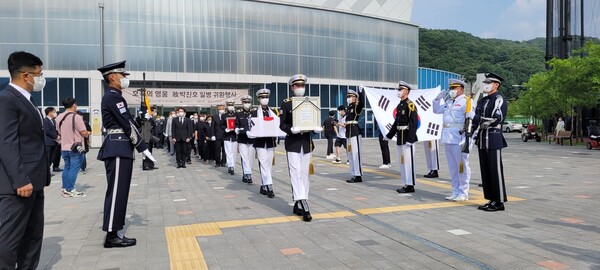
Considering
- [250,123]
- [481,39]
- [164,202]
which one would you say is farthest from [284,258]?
[481,39]

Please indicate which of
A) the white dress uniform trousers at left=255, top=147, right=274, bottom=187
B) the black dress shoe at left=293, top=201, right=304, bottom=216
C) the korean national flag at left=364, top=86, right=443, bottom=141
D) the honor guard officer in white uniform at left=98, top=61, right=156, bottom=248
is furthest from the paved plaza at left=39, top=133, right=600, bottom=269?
the korean national flag at left=364, top=86, right=443, bottom=141

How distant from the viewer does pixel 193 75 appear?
3628cm

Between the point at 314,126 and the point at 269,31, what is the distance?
111ft

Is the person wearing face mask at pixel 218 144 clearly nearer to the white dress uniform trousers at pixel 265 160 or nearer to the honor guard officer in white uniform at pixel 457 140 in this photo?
the white dress uniform trousers at pixel 265 160

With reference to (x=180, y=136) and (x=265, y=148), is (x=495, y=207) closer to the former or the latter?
(x=265, y=148)

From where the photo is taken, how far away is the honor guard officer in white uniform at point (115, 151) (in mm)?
5395

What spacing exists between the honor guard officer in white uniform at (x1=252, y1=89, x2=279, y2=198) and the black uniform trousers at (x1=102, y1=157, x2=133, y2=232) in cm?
390

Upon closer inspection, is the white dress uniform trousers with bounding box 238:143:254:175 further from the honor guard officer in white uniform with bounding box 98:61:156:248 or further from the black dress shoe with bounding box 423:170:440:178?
the honor guard officer in white uniform with bounding box 98:61:156:248

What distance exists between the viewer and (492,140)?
7.29 metres

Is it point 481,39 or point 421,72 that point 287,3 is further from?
point 481,39

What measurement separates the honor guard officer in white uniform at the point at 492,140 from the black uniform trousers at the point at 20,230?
6175 millimetres

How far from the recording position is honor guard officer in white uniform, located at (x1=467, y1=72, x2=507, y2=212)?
7191 millimetres

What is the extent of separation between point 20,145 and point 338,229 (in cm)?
386

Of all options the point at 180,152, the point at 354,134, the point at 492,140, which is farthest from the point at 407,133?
the point at 180,152
